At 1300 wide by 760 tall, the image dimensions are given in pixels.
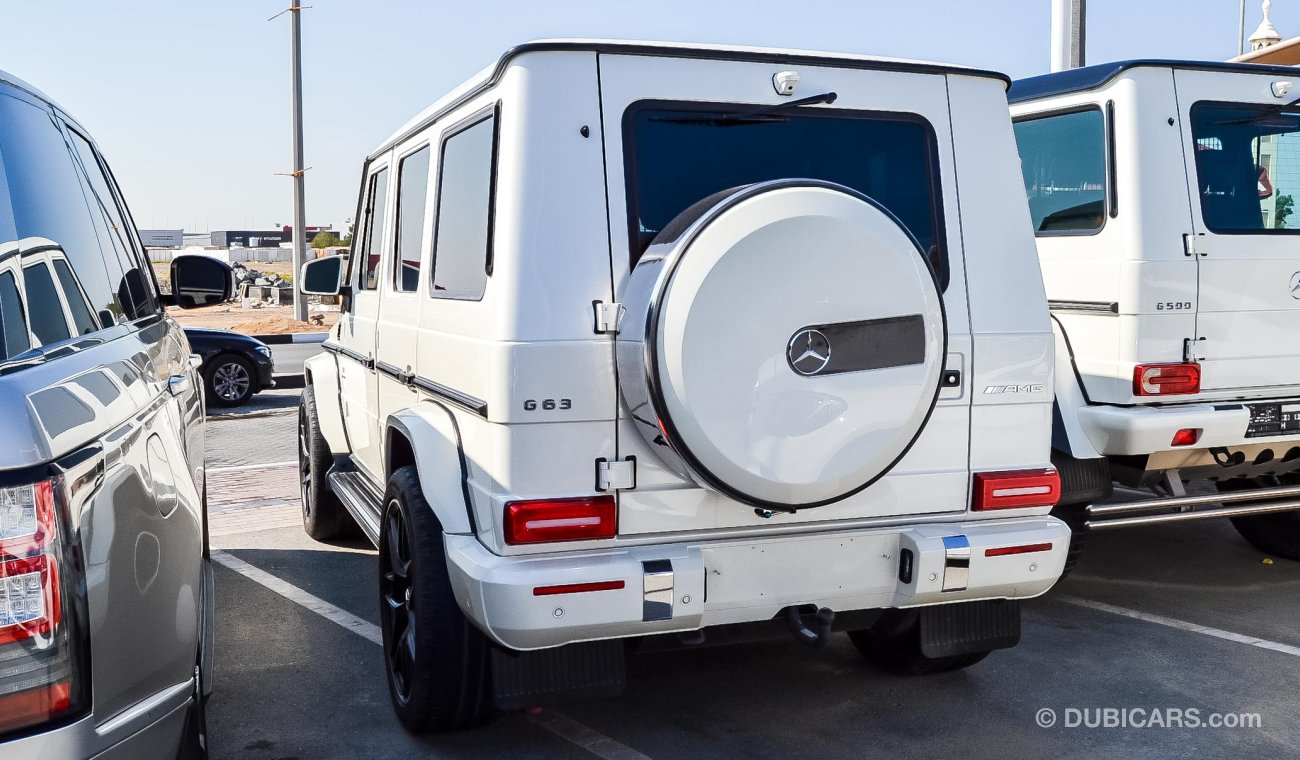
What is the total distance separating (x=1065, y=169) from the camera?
582 centimetres

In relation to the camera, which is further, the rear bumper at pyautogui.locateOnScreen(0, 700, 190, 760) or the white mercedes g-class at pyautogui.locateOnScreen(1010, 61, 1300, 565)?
the white mercedes g-class at pyautogui.locateOnScreen(1010, 61, 1300, 565)

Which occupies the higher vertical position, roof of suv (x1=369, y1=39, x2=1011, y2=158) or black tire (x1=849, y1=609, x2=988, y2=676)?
roof of suv (x1=369, y1=39, x2=1011, y2=158)

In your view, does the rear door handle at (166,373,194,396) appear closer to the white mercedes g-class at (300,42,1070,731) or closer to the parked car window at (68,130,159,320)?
the parked car window at (68,130,159,320)

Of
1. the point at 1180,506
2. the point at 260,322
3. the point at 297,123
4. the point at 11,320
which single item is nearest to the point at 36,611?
the point at 11,320

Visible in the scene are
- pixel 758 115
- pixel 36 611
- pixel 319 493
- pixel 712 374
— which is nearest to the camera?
pixel 36 611

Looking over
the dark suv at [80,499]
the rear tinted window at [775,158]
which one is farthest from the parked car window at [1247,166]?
the dark suv at [80,499]

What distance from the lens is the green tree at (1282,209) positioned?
18.5 feet

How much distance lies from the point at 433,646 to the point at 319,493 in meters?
3.14

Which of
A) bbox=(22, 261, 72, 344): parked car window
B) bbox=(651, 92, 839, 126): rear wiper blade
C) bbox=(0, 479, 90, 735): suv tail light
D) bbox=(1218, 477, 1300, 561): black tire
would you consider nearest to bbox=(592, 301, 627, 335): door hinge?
bbox=(651, 92, 839, 126): rear wiper blade

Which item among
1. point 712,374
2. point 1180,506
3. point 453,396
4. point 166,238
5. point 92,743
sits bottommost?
point 1180,506

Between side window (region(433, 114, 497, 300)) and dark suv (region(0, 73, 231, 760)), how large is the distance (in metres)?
0.97

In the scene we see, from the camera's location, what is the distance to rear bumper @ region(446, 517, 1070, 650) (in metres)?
3.20

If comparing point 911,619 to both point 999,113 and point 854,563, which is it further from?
Answer: point 999,113

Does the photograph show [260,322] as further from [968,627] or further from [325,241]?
[325,241]
